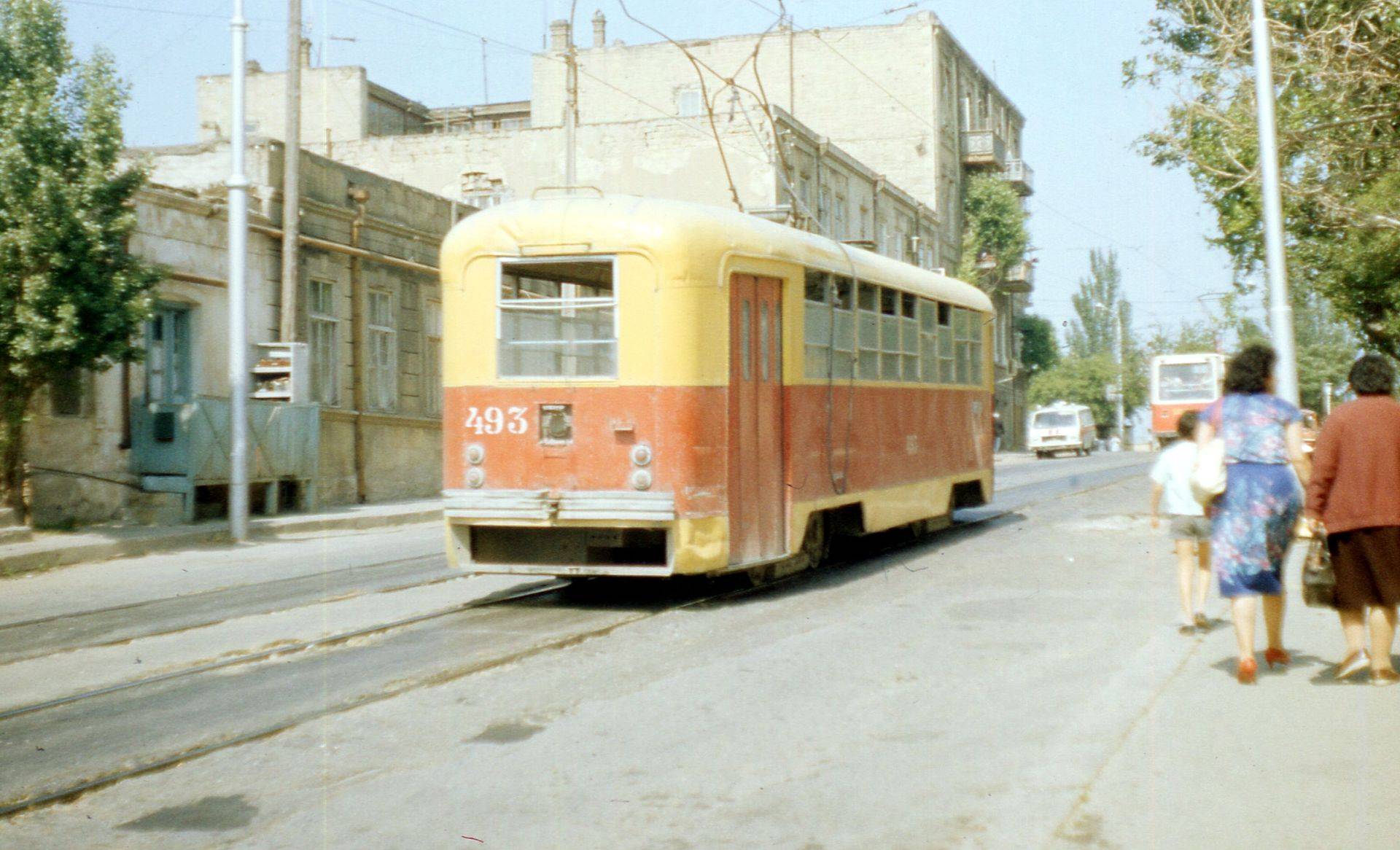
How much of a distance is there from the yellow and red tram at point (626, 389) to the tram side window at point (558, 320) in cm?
1

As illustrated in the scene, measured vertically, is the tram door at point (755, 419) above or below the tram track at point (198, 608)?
above

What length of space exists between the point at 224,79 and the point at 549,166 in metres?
14.0

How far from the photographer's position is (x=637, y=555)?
11.6 metres

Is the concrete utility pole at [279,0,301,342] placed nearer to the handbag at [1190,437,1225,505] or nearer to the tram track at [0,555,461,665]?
the tram track at [0,555,461,665]

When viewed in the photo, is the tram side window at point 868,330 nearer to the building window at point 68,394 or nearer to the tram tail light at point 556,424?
the tram tail light at point 556,424

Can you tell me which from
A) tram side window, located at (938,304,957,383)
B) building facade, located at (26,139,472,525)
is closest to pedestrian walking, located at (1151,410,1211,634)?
tram side window, located at (938,304,957,383)

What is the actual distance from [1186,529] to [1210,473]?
89.2 inches

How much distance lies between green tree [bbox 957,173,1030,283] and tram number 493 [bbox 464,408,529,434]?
49.2 m

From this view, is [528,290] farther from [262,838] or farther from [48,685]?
[262,838]

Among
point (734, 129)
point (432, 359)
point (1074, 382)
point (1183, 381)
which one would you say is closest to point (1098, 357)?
point (1074, 382)

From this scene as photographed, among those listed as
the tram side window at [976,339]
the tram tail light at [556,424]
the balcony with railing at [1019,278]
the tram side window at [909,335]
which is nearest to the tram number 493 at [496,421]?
the tram tail light at [556,424]

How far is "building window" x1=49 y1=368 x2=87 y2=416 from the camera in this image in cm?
1791

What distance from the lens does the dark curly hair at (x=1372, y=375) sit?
7.33 m

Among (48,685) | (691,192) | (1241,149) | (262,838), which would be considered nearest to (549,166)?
(691,192)
